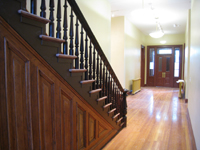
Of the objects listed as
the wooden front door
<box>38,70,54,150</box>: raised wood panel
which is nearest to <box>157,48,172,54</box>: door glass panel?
the wooden front door

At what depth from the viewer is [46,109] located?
6.13 ft

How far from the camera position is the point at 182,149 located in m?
3.00

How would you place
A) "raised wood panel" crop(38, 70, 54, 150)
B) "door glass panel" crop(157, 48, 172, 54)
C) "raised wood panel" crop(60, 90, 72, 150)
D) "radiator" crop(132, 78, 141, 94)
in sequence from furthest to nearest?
"door glass panel" crop(157, 48, 172, 54)
"radiator" crop(132, 78, 141, 94)
"raised wood panel" crop(60, 90, 72, 150)
"raised wood panel" crop(38, 70, 54, 150)

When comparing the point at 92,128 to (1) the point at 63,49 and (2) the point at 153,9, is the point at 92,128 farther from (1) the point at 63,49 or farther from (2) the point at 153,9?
(2) the point at 153,9

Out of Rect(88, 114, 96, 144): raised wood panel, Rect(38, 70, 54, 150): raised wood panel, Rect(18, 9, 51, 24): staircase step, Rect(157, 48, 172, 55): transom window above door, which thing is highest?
Rect(157, 48, 172, 55): transom window above door

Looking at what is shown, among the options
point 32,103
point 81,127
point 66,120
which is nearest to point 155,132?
point 81,127

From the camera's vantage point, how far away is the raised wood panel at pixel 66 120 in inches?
83.1

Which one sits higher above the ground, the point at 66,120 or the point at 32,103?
the point at 32,103

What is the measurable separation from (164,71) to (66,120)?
10.8m

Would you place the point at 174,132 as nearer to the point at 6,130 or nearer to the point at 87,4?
the point at 6,130

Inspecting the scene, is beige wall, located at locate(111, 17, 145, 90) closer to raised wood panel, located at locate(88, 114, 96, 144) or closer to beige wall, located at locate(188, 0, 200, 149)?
beige wall, located at locate(188, 0, 200, 149)

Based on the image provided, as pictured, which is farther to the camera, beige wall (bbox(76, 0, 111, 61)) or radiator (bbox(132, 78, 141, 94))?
radiator (bbox(132, 78, 141, 94))

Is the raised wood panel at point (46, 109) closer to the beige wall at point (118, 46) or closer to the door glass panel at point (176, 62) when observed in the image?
the beige wall at point (118, 46)

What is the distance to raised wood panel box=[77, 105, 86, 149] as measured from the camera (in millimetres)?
2422
